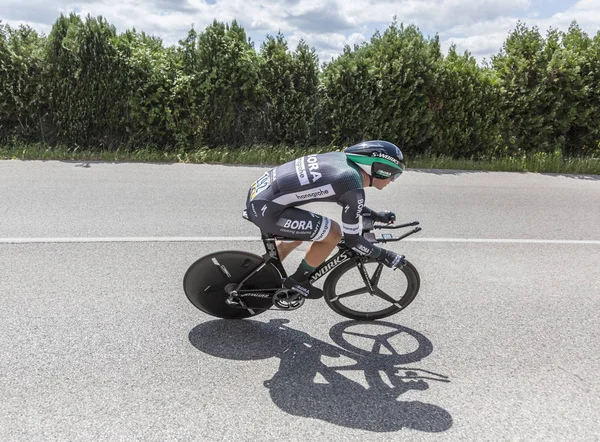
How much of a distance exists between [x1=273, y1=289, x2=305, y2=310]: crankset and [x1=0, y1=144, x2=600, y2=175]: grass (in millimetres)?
7018

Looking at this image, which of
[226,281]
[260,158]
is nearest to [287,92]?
[260,158]

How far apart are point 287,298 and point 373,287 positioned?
2.50ft

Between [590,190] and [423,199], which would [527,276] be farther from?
[590,190]

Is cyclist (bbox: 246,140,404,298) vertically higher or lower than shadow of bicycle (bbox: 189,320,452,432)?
higher

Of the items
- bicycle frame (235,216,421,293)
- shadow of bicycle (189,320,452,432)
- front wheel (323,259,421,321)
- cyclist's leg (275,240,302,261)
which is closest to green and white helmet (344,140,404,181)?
bicycle frame (235,216,421,293)

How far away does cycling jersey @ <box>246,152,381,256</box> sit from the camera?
370 centimetres

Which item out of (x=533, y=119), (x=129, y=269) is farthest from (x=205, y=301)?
(x=533, y=119)

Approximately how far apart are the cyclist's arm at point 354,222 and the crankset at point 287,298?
0.62 m

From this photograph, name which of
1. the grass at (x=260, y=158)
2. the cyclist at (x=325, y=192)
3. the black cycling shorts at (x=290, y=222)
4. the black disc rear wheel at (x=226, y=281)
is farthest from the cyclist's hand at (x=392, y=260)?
the grass at (x=260, y=158)

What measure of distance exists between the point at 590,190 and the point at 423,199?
3.85 m

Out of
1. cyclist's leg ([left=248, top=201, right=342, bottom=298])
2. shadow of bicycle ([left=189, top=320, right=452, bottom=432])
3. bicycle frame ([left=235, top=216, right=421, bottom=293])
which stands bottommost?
shadow of bicycle ([left=189, top=320, right=452, bottom=432])

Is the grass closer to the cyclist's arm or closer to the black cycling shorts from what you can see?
the black cycling shorts

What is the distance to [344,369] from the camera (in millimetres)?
3752

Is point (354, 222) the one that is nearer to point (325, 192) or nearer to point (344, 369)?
point (325, 192)
